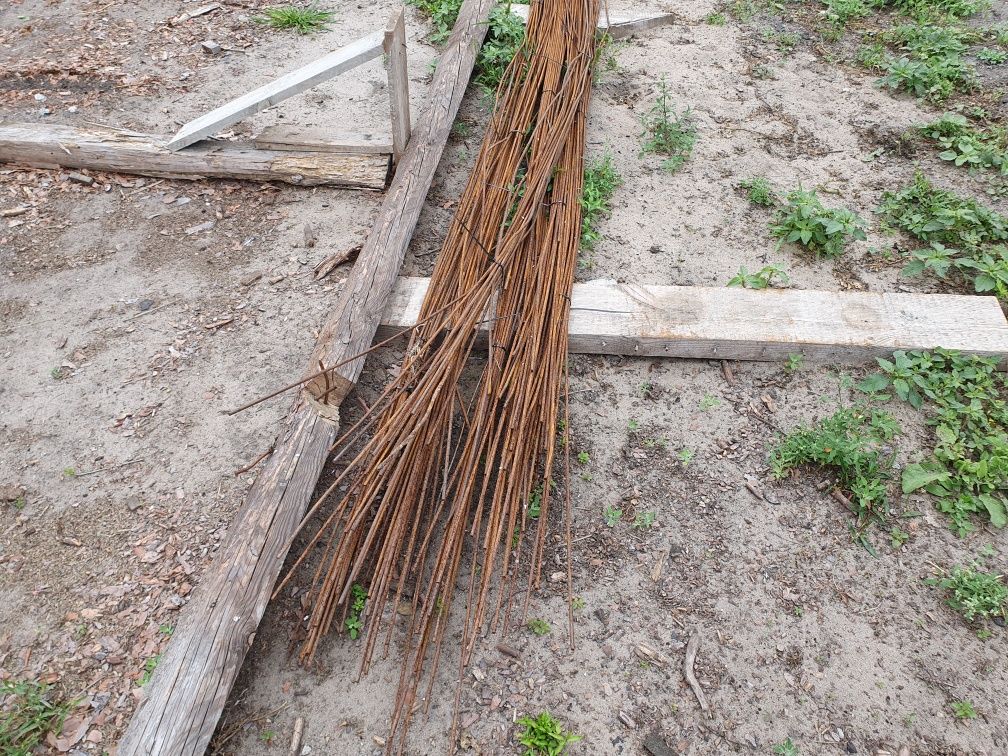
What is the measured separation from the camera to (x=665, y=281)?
9.55 feet

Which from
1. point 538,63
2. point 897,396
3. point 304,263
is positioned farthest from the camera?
point 538,63

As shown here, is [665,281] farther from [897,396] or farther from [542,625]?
[542,625]

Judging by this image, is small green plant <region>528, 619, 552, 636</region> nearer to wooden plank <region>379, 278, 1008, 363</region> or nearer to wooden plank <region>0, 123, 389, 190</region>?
wooden plank <region>379, 278, 1008, 363</region>

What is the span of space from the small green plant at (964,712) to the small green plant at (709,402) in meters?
1.13

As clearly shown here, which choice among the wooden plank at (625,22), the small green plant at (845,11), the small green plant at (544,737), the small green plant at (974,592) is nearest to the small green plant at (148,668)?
the small green plant at (544,737)

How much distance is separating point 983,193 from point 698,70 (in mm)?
1621

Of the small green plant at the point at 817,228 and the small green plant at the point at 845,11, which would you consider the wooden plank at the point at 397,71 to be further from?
the small green plant at the point at 845,11

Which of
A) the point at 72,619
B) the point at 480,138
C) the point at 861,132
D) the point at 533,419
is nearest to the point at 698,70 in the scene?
the point at 861,132

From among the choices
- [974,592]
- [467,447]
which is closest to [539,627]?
[467,447]

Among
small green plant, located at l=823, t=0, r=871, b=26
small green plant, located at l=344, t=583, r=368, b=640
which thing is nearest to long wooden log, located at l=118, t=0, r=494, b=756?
small green plant, located at l=344, t=583, r=368, b=640

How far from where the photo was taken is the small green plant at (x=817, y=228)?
117 inches

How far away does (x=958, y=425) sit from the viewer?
244cm

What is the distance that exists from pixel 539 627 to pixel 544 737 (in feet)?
0.96

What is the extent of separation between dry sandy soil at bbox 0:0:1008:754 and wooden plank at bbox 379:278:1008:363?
0.10 m
